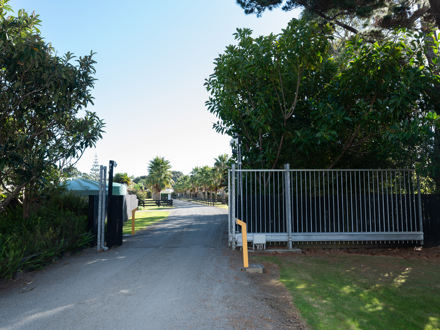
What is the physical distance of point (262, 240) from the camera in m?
8.52

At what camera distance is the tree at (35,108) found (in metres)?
6.06

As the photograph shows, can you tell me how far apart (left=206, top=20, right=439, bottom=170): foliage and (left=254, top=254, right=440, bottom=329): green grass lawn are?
329 cm

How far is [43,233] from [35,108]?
3.05 metres

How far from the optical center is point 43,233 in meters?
6.79

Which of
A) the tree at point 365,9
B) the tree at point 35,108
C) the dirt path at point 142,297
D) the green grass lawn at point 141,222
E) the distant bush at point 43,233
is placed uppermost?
the tree at point 365,9

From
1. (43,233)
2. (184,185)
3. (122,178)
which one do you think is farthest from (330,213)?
(184,185)

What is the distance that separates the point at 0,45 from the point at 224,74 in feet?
18.9

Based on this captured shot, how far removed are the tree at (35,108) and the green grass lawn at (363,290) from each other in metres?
5.93

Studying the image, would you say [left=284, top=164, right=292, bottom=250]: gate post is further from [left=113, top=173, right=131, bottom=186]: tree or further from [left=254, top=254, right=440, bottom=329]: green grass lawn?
[left=113, top=173, right=131, bottom=186]: tree

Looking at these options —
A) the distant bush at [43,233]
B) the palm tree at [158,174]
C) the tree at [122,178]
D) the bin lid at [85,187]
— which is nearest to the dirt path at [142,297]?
the distant bush at [43,233]

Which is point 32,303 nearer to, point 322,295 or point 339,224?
point 322,295

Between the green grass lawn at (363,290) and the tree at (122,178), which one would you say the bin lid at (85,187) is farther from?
the tree at (122,178)

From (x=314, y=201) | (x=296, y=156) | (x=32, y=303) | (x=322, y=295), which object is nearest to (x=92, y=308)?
(x=32, y=303)

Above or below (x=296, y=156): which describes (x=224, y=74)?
above
